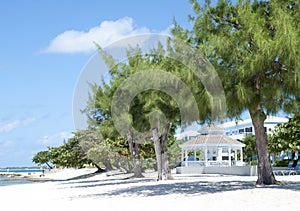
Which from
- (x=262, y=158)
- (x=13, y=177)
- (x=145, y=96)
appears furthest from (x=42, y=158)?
(x=262, y=158)

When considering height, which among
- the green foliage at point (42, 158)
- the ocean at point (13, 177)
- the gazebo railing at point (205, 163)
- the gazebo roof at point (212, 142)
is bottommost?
the ocean at point (13, 177)

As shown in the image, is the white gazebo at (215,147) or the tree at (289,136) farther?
the white gazebo at (215,147)

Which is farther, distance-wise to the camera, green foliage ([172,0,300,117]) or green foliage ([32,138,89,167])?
green foliage ([32,138,89,167])

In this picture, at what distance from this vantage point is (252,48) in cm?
1333

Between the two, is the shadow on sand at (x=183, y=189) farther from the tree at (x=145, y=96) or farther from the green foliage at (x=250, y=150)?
the green foliage at (x=250, y=150)

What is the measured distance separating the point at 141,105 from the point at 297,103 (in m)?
9.11

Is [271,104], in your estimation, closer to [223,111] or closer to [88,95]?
[223,111]

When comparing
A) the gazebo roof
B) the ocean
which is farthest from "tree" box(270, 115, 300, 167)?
the ocean

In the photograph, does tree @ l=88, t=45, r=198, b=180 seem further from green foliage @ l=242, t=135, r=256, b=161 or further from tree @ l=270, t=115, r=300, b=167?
green foliage @ l=242, t=135, r=256, b=161

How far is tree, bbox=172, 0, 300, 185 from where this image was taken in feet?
41.6

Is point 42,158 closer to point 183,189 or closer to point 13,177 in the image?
point 13,177

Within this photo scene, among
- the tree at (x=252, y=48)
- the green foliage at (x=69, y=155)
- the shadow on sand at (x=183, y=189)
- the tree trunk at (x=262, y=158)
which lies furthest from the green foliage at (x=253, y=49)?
the green foliage at (x=69, y=155)

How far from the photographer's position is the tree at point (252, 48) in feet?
41.6

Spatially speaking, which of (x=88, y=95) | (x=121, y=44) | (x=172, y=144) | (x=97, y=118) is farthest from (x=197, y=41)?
(x=172, y=144)
